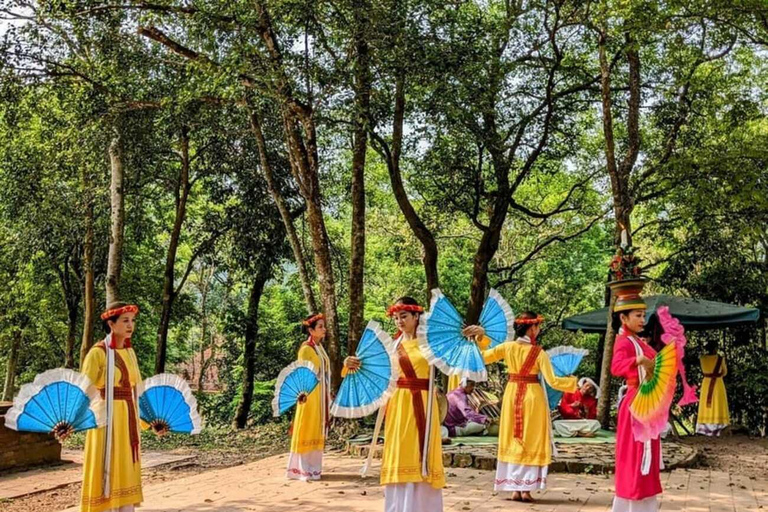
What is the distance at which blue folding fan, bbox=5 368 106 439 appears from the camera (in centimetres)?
489

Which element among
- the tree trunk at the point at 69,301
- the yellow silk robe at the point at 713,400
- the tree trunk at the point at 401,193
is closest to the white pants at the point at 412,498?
the tree trunk at the point at 401,193

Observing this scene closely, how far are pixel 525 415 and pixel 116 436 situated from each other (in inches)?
137

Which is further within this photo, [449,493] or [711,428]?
[711,428]

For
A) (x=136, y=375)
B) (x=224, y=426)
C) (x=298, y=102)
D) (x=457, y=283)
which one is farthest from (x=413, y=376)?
(x=457, y=283)

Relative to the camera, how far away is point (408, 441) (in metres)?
5.66

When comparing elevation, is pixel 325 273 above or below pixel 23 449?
above

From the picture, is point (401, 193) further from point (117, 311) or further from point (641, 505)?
point (641, 505)

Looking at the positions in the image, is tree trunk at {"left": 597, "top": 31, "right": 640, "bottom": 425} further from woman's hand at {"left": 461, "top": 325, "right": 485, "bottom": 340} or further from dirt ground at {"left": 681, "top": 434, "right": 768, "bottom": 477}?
woman's hand at {"left": 461, "top": 325, "right": 485, "bottom": 340}

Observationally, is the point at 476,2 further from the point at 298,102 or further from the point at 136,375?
the point at 136,375

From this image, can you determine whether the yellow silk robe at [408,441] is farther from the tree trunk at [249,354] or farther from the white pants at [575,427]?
the tree trunk at [249,354]

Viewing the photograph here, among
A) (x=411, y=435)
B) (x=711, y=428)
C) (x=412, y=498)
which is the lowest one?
(x=711, y=428)

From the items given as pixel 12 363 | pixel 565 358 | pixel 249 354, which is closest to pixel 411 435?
pixel 565 358

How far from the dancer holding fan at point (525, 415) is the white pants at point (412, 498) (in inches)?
52.9

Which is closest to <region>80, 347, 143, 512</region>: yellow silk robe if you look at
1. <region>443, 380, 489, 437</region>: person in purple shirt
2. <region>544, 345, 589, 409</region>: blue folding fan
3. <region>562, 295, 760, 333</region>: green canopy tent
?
<region>544, 345, 589, 409</region>: blue folding fan
